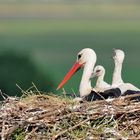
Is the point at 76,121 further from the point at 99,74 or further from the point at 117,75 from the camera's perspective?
the point at 99,74

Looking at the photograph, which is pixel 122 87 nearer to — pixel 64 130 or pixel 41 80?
pixel 64 130

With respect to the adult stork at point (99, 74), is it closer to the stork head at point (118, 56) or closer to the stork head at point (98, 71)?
the stork head at point (98, 71)

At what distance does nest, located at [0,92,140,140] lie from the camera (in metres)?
5.33

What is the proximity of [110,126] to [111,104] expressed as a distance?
180mm

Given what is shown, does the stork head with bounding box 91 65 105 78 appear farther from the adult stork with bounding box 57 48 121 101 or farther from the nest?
the nest

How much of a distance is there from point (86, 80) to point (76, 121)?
167 cm

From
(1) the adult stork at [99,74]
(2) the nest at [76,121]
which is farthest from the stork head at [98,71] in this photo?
(2) the nest at [76,121]

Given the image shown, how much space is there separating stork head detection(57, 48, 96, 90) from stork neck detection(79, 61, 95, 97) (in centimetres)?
4

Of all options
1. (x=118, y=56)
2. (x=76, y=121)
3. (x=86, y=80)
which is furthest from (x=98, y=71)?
(x=76, y=121)

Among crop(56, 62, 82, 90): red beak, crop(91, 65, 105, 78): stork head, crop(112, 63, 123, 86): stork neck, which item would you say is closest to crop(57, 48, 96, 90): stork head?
crop(56, 62, 82, 90): red beak

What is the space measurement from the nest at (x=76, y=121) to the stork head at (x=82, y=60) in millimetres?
1612

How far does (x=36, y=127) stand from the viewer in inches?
A: 213

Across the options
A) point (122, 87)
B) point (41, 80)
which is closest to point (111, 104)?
point (122, 87)

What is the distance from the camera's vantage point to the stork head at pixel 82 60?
7.13m
